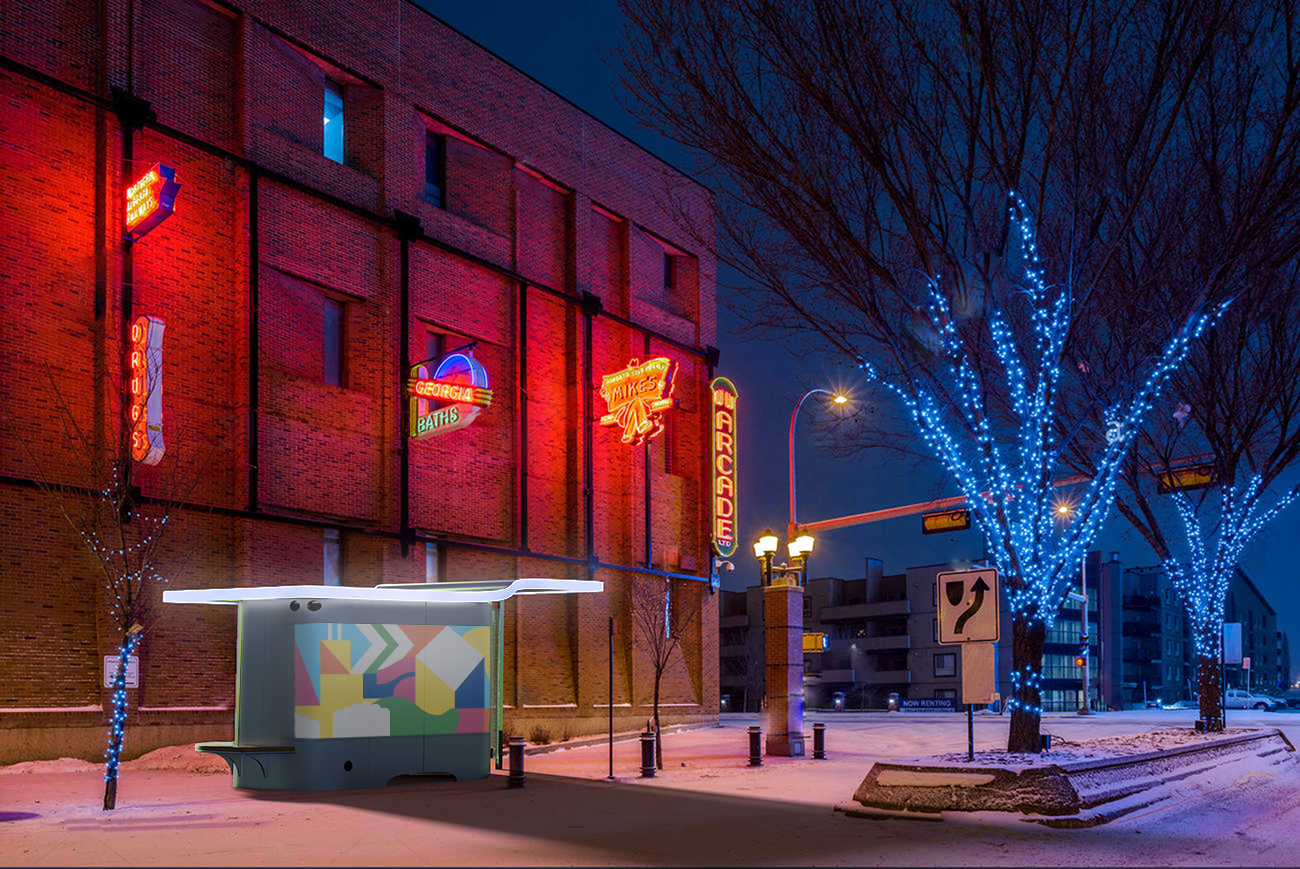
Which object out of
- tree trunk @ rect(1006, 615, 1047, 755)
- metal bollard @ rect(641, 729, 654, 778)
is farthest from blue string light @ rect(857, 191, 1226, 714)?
metal bollard @ rect(641, 729, 654, 778)

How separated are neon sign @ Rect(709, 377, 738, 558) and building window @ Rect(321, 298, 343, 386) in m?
13.1

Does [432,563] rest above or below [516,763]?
above

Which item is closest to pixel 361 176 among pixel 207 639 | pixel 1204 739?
pixel 207 639

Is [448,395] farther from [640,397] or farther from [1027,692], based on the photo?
[1027,692]

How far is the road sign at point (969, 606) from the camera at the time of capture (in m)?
14.2

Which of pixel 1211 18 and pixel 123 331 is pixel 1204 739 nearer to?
pixel 1211 18

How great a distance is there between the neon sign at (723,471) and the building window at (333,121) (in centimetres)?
1377

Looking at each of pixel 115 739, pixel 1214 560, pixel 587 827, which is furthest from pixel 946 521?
pixel 115 739

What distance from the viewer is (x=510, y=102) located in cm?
3075

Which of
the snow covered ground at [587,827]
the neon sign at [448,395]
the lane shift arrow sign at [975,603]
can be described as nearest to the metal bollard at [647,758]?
the snow covered ground at [587,827]

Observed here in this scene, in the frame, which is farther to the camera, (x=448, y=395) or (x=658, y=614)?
(x=658, y=614)

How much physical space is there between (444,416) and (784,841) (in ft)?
52.1

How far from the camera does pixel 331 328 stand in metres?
25.9

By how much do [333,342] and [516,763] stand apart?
12818mm
